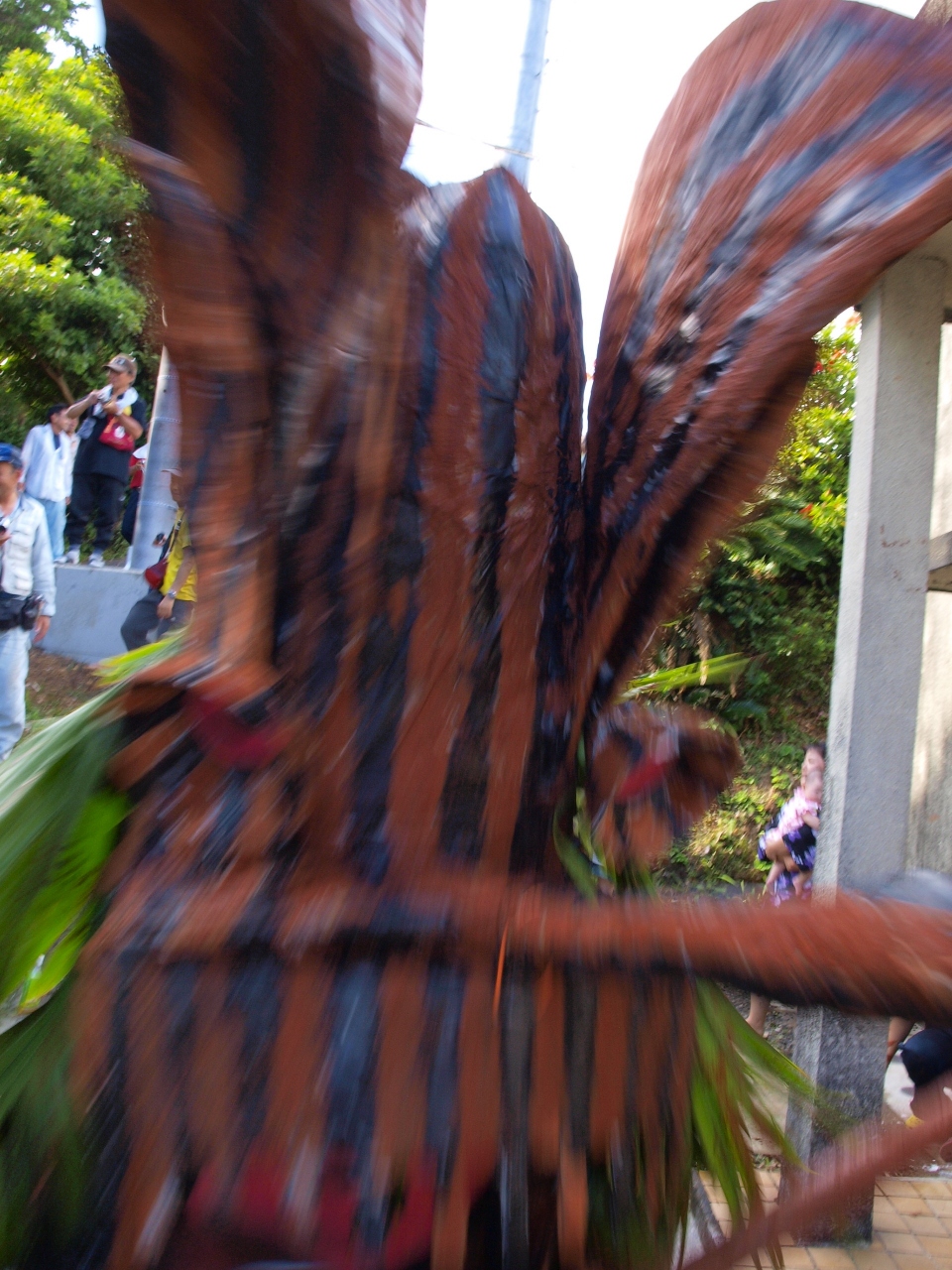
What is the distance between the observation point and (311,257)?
717mm

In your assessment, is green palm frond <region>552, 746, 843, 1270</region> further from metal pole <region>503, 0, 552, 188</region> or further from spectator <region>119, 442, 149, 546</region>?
spectator <region>119, 442, 149, 546</region>

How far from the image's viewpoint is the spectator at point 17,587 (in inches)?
158

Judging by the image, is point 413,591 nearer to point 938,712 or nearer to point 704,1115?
point 704,1115

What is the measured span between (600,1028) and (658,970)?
14 cm

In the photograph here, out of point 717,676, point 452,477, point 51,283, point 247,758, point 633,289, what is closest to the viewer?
point 247,758

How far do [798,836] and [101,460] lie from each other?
5.62 meters

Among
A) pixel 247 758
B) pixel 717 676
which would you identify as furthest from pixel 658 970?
pixel 717 676

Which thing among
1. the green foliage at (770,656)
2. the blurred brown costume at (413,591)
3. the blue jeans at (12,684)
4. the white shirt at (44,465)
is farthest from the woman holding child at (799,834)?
the white shirt at (44,465)

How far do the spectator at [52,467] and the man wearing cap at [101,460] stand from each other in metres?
0.25

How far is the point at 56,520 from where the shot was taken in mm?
6539

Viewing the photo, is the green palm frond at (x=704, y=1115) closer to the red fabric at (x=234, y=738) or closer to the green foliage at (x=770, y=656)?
the red fabric at (x=234, y=738)

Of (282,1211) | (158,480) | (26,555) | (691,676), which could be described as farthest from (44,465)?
(282,1211)

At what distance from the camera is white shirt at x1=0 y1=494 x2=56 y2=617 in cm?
425

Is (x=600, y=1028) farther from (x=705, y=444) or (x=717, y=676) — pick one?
(x=717, y=676)
